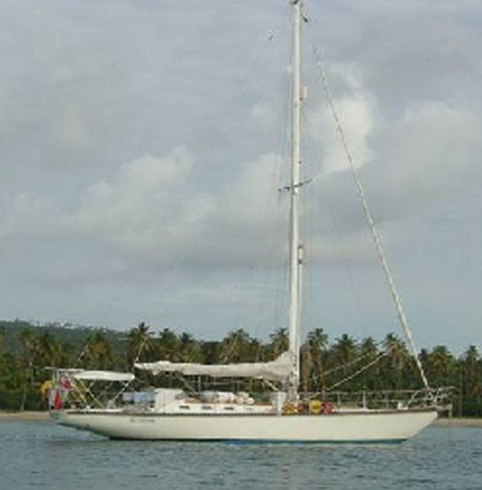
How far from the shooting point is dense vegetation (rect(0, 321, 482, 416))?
11962cm

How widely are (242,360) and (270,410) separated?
6711 centimetres

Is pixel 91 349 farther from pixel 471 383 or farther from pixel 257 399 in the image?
pixel 257 399

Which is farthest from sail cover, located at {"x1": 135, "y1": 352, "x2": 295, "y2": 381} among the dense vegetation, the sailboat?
the dense vegetation

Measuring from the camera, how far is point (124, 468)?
45.9 m

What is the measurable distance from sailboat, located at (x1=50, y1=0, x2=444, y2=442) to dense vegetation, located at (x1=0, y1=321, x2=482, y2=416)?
5865 centimetres

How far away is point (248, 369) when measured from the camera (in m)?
55.7

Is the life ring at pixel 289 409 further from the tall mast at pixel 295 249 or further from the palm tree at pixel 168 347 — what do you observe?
the palm tree at pixel 168 347

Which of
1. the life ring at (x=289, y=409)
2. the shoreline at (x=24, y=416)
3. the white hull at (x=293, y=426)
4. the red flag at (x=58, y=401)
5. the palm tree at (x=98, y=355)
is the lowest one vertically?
the white hull at (x=293, y=426)

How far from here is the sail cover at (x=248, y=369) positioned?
5503 centimetres

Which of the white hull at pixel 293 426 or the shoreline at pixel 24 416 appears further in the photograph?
the shoreline at pixel 24 416

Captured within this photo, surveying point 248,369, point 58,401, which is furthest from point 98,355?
point 248,369

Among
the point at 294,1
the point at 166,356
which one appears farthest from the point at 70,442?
the point at 166,356

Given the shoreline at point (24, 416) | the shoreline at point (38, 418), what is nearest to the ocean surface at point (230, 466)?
the shoreline at point (38, 418)

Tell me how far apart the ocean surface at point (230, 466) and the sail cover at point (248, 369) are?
10.7 feet
